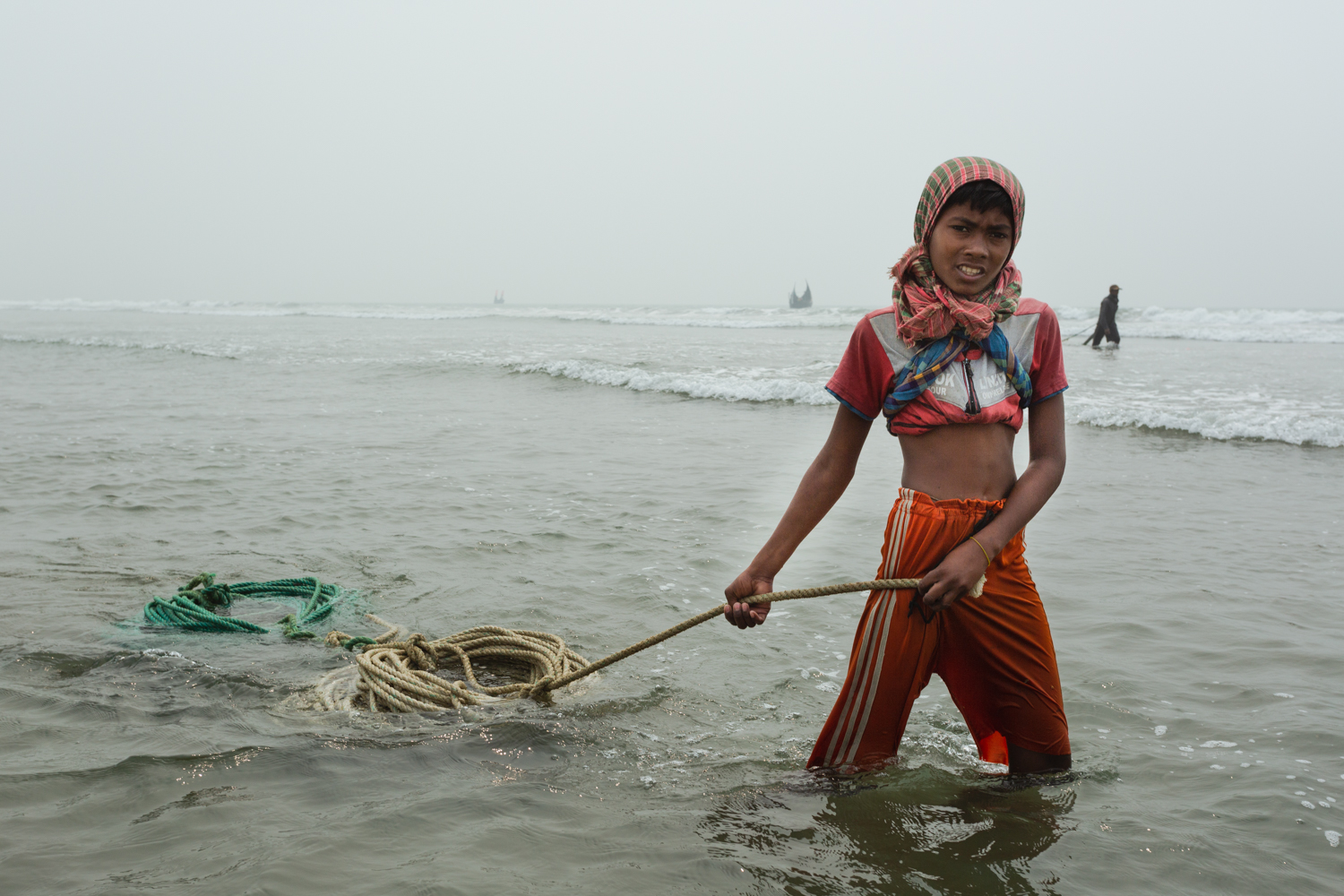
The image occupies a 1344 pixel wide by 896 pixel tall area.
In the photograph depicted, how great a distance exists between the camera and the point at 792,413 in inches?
489

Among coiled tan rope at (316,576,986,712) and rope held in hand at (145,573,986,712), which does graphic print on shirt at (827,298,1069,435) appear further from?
coiled tan rope at (316,576,986,712)

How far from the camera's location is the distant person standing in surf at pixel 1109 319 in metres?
21.0

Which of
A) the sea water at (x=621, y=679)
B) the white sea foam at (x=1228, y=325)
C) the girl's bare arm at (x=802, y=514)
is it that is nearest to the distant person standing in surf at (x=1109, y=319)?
the white sea foam at (x=1228, y=325)

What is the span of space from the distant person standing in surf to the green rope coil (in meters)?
20.1

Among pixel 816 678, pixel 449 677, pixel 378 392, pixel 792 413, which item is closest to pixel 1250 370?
pixel 792 413

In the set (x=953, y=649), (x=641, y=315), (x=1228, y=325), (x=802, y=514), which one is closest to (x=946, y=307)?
(x=802, y=514)

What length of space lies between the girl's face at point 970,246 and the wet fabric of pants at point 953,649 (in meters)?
0.52

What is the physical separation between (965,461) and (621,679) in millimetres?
1999

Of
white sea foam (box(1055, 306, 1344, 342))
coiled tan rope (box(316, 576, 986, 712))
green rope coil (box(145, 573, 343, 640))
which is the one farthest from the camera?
white sea foam (box(1055, 306, 1344, 342))

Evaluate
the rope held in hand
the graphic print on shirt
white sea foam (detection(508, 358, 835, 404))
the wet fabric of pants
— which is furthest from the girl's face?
white sea foam (detection(508, 358, 835, 404))

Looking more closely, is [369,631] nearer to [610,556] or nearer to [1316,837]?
[610,556]

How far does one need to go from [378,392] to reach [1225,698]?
1237cm

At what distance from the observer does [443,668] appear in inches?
147

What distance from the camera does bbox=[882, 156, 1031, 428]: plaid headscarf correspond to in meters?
2.12
